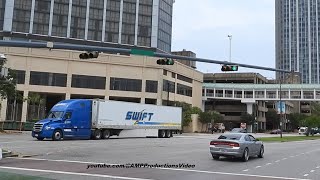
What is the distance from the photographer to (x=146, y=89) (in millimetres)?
80562

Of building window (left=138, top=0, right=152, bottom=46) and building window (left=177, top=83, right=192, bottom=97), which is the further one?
building window (left=138, top=0, right=152, bottom=46)

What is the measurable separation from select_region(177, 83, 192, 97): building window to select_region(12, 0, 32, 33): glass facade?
3931cm

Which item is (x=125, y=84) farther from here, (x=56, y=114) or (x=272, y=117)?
(x=272, y=117)

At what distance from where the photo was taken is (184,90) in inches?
3637

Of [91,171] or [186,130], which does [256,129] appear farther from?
[91,171]

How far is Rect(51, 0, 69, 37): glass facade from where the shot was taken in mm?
98125

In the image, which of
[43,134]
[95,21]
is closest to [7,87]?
[43,134]

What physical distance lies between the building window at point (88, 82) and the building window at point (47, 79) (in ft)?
6.18

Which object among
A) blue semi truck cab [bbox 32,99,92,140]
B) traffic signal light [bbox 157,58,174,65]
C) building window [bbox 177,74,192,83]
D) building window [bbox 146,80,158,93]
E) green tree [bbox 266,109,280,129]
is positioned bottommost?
blue semi truck cab [bbox 32,99,92,140]

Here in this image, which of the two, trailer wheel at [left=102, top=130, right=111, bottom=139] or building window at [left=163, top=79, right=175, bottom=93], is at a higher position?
building window at [left=163, top=79, right=175, bottom=93]

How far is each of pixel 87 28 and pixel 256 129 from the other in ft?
185

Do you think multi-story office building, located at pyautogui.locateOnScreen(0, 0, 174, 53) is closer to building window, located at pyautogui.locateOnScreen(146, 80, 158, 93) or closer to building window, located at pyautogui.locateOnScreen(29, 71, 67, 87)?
building window, located at pyautogui.locateOnScreen(146, 80, 158, 93)

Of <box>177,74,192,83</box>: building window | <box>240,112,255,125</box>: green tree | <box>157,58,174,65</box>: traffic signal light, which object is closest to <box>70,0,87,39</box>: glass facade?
<box>177,74,192,83</box>: building window

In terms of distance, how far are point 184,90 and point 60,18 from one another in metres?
35.7
